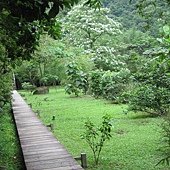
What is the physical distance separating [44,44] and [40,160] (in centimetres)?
2190

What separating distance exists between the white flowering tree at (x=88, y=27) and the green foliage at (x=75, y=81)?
8171 millimetres

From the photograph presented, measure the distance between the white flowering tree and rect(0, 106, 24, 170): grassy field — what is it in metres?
20.5

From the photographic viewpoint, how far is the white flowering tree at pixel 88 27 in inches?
1281

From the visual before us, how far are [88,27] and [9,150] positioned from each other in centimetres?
2510

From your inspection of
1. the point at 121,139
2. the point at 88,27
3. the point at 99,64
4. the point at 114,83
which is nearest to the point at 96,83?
the point at 114,83

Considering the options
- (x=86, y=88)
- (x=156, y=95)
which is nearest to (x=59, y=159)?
(x=156, y=95)

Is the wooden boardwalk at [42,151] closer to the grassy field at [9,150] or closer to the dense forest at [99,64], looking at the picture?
the grassy field at [9,150]

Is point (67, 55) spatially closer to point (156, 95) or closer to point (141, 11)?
point (156, 95)

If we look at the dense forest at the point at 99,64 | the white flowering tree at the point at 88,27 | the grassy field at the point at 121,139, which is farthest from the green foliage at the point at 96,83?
the white flowering tree at the point at 88,27

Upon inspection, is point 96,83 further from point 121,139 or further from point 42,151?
point 42,151

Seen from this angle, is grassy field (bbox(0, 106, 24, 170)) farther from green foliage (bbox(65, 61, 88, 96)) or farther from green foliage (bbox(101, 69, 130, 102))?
green foliage (bbox(65, 61, 88, 96))

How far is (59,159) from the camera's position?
627cm

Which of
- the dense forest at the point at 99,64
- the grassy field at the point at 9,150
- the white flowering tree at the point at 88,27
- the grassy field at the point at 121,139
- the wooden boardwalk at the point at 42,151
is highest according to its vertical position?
the white flowering tree at the point at 88,27

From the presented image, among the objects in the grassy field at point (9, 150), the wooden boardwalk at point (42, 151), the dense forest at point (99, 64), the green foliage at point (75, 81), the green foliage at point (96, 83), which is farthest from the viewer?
the green foliage at point (75, 81)
